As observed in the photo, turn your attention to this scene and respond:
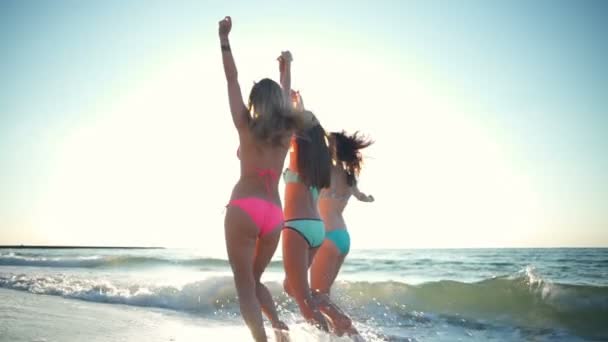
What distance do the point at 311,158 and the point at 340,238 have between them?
3.31 feet

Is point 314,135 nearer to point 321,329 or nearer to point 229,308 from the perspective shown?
point 321,329

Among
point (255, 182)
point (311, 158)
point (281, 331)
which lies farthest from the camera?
point (311, 158)

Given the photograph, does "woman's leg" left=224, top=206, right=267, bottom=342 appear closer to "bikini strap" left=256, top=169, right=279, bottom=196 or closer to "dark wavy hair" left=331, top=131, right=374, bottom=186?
"bikini strap" left=256, top=169, right=279, bottom=196

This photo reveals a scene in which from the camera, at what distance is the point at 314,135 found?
3805 mm

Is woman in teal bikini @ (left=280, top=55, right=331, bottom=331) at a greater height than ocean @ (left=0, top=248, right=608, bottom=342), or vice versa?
woman in teal bikini @ (left=280, top=55, right=331, bottom=331)

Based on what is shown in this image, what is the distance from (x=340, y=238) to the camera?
4391mm

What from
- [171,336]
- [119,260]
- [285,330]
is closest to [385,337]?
[171,336]

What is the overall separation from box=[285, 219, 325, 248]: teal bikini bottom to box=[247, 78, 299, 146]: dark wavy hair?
2.47 feet

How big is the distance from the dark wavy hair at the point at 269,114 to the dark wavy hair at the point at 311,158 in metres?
0.46

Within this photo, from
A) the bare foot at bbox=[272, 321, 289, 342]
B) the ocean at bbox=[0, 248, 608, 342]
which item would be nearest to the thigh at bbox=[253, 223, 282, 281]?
the bare foot at bbox=[272, 321, 289, 342]

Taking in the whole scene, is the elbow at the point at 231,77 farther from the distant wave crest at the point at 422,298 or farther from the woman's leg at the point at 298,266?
the distant wave crest at the point at 422,298

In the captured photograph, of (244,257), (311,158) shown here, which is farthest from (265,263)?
(311,158)

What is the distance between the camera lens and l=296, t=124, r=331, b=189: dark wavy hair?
3770 millimetres

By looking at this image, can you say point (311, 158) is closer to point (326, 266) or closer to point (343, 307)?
point (326, 266)
